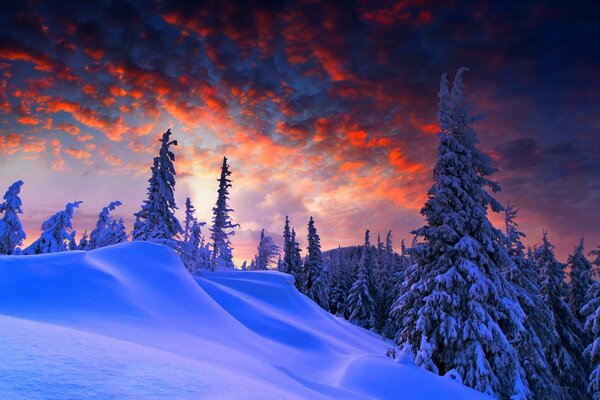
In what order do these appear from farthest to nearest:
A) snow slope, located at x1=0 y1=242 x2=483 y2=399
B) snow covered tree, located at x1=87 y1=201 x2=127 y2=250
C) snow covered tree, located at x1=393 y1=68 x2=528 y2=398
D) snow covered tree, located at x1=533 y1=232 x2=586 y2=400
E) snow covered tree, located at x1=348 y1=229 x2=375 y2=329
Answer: snow covered tree, located at x1=348 y1=229 x2=375 y2=329 → snow covered tree, located at x1=87 y1=201 x2=127 y2=250 → snow covered tree, located at x1=533 y1=232 x2=586 y2=400 → snow covered tree, located at x1=393 y1=68 x2=528 y2=398 → snow slope, located at x1=0 y1=242 x2=483 y2=399

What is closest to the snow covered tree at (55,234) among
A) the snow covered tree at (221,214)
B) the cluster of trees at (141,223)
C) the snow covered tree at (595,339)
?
the cluster of trees at (141,223)

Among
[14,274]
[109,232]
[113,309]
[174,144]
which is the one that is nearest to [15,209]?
[109,232]

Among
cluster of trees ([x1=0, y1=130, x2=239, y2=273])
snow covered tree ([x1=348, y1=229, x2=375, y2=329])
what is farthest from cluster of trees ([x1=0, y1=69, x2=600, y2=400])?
snow covered tree ([x1=348, y1=229, x2=375, y2=329])

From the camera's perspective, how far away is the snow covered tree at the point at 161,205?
85.9 ft

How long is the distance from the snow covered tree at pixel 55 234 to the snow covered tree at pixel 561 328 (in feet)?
111

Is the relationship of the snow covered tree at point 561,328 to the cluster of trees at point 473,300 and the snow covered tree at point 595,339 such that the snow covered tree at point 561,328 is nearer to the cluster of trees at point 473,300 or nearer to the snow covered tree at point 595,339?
the cluster of trees at point 473,300

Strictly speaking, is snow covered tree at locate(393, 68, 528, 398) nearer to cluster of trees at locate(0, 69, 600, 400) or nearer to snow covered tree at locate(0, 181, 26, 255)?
cluster of trees at locate(0, 69, 600, 400)

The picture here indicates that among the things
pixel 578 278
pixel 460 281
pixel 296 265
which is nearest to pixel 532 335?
pixel 460 281

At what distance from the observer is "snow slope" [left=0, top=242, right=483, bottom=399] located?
139 inches

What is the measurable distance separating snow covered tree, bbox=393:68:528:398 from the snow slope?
3838 mm

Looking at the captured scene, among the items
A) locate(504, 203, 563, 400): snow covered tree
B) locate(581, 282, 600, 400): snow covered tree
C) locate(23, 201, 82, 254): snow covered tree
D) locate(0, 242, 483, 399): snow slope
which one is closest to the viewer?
locate(0, 242, 483, 399): snow slope

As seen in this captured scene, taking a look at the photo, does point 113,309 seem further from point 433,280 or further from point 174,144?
point 174,144

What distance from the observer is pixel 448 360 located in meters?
12.6

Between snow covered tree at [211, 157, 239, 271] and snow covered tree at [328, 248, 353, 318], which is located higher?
snow covered tree at [211, 157, 239, 271]
